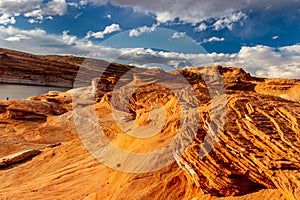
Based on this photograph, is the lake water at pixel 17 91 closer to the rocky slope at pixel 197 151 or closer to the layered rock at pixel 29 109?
the layered rock at pixel 29 109

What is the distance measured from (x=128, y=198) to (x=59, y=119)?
14873 millimetres

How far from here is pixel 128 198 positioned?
18.0 feet

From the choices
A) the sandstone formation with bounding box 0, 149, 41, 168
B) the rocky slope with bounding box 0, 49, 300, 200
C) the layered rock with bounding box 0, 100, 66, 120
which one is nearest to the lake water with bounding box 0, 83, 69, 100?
the layered rock with bounding box 0, 100, 66, 120

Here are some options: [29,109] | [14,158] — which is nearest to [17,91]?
[29,109]

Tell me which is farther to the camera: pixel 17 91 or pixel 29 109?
pixel 17 91

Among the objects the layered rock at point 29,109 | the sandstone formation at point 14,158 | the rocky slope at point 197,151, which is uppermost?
the rocky slope at point 197,151

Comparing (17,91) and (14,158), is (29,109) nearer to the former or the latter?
(14,158)

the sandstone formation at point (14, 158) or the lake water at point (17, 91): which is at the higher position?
the lake water at point (17, 91)

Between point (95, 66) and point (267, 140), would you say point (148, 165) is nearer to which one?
point (267, 140)

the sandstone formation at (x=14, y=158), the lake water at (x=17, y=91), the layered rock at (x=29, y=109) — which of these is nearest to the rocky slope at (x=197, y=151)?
the sandstone formation at (x=14, y=158)

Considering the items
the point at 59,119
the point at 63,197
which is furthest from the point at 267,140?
the point at 59,119

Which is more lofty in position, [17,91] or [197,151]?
[197,151]

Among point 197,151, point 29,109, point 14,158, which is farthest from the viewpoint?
point 29,109

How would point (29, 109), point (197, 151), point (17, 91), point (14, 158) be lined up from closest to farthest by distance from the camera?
1. point (197, 151)
2. point (14, 158)
3. point (29, 109)
4. point (17, 91)
